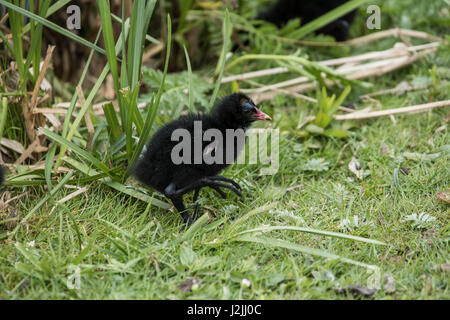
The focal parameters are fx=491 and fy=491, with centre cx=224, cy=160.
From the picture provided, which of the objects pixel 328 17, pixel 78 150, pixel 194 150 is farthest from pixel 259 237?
pixel 328 17

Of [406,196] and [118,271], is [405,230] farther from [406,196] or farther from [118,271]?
[118,271]

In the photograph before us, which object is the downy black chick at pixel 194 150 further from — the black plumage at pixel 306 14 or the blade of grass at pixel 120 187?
the black plumage at pixel 306 14

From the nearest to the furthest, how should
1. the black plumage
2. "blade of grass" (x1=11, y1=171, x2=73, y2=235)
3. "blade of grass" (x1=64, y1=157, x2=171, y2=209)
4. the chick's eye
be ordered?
"blade of grass" (x1=11, y1=171, x2=73, y2=235) < the chick's eye < "blade of grass" (x1=64, y1=157, x2=171, y2=209) < the black plumage

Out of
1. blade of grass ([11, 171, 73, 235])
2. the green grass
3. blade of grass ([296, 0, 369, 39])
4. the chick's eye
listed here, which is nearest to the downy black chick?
the chick's eye

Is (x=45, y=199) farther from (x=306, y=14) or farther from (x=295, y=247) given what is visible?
(x=306, y=14)

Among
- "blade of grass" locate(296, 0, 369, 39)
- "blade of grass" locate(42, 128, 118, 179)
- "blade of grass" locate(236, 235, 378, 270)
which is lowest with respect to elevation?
"blade of grass" locate(236, 235, 378, 270)

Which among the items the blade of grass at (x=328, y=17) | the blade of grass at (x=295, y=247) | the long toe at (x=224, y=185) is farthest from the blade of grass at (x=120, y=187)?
the blade of grass at (x=328, y=17)

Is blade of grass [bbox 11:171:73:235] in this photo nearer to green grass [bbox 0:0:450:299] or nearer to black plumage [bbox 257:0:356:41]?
green grass [bbox 0:0:450:299]

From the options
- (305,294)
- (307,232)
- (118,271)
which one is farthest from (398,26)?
(118,271)
